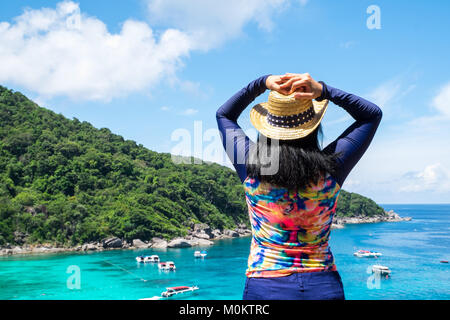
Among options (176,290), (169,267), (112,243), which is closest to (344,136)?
(176,290)

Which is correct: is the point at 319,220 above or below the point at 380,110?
below

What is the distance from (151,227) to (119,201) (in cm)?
374

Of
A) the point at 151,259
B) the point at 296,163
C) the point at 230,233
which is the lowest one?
the point at 151,259

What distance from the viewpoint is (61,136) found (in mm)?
37812

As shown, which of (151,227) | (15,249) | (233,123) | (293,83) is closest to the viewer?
(293,83)

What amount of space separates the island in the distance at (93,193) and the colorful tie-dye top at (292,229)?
28.2 m

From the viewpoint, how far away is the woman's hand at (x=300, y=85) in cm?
87

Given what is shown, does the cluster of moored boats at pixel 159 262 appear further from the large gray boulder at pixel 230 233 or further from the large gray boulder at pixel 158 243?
the large gray boulder at pixel 230 233

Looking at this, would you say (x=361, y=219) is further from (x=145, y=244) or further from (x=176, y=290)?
(x=176, y=290)

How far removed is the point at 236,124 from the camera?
3.42 feet

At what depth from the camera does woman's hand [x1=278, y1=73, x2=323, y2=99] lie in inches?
34.3

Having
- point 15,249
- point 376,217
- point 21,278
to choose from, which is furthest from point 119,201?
point 376,217

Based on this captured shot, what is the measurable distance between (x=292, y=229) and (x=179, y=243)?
29941 mm

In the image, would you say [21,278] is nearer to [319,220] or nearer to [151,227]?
[151,227]
